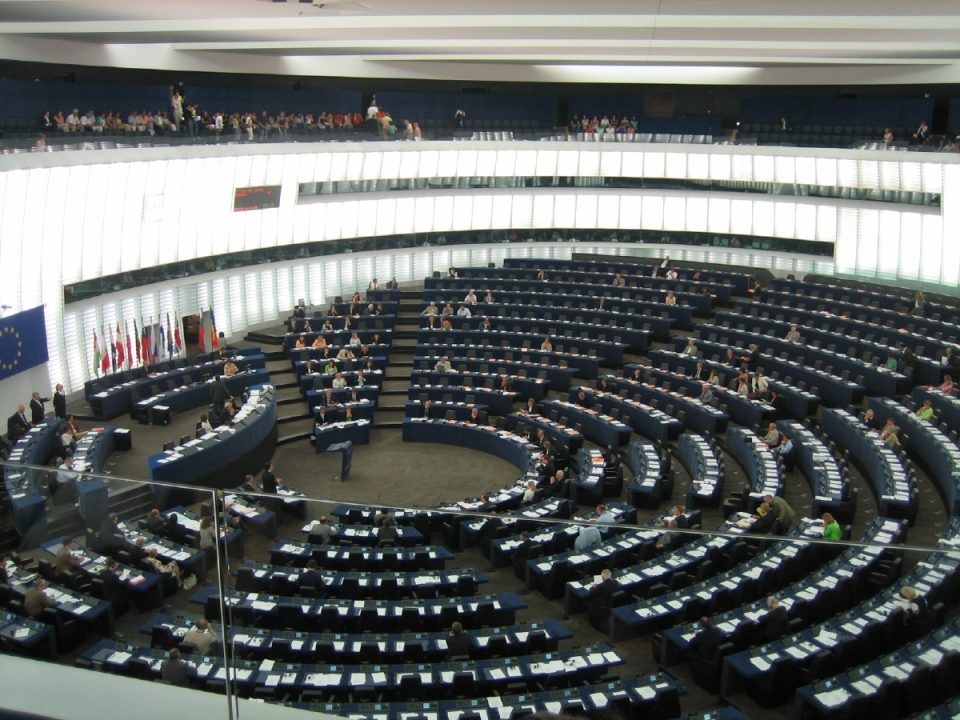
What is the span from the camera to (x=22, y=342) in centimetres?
2044

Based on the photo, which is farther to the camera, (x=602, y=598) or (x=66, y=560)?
(x=602, y=598)

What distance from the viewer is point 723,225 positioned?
3209 cm

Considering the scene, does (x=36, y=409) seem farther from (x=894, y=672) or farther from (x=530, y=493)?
(x=894, y=672)

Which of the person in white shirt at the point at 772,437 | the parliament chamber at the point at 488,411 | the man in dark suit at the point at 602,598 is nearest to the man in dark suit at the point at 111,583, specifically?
the parliament chamber at the point at 488,411

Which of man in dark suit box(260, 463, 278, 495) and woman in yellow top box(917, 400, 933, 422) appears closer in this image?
man in dark suit box(260, 463, 278, 495)

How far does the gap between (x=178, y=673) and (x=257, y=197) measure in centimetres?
2500

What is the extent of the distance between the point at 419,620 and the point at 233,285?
1945 cm

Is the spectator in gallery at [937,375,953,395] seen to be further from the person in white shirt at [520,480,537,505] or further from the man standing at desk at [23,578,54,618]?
the man standing at desk at [23,578,54,618]

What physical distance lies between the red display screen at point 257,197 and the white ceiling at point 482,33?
363 cm

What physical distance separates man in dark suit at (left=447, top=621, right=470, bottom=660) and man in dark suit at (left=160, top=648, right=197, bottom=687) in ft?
18.9

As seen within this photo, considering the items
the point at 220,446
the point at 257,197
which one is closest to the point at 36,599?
the point at 220,446

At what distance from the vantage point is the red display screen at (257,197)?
27047 mm

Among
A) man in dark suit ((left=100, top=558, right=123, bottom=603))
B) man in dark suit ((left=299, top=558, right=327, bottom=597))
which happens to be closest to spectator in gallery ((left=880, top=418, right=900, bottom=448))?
man in dark suit ((left=299, top=558, right=327, bottom=597))

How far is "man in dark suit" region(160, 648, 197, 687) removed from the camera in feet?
→ 11.8
